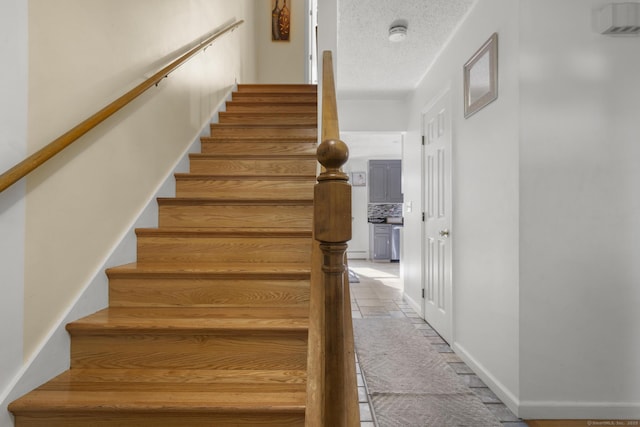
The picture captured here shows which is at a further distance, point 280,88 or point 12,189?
point 280,88

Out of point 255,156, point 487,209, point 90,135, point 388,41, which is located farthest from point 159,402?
point 388,41

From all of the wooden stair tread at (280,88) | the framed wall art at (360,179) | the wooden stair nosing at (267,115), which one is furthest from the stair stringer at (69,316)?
the framed wall art at (360,179)

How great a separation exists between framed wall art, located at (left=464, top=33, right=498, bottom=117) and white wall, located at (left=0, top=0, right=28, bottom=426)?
2.24 meters

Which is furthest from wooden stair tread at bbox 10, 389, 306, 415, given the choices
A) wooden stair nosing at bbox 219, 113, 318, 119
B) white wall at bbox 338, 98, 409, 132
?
white wall at bbox 338, 98, 409, 132

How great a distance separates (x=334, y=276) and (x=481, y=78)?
2158mm

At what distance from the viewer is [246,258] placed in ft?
5.78

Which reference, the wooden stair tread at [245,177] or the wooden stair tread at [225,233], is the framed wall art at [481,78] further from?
the wooden stair tread at [225,233]

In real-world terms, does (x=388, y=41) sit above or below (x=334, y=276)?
above

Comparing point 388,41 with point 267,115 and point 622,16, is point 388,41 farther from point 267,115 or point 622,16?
point 622,16

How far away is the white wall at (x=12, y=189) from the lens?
105cm

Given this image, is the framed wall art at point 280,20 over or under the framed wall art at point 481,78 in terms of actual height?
over

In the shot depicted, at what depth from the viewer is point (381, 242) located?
7816mm

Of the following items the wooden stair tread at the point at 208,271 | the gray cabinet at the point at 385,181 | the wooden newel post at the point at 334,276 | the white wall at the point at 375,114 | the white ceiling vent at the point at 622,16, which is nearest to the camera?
the wooden newel post at the point at 334,276

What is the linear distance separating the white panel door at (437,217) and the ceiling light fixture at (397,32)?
62cm
